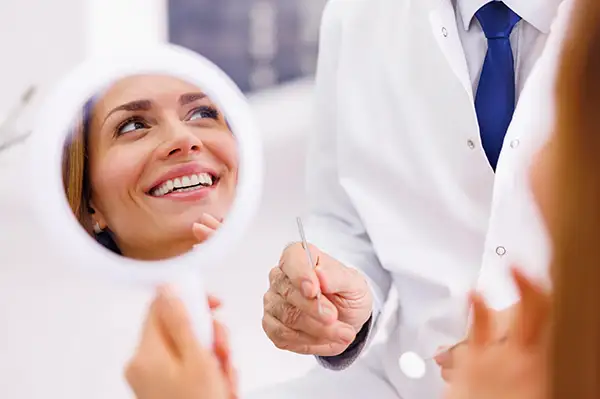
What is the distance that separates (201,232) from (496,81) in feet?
0.96

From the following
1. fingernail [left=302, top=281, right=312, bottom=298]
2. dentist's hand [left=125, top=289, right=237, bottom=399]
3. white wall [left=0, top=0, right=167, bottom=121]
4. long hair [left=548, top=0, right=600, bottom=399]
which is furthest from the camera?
white wall [left=0, top=0, right=167, bottom=121]

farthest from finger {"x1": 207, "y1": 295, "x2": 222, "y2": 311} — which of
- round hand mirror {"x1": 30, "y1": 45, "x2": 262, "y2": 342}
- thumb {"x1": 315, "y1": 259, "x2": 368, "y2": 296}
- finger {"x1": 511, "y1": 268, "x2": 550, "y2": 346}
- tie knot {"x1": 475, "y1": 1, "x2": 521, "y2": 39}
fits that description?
tie knot {"x1": 475, "y1": 1, "x2": 521, "y2": 39}

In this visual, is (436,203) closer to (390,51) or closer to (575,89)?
(390,51)

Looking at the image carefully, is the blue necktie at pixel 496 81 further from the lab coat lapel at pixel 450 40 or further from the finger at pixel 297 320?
the finger at pixel 297 320

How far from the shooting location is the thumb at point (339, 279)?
2.32 feet

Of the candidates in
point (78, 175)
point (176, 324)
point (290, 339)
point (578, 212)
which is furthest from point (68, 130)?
point (578, 212)

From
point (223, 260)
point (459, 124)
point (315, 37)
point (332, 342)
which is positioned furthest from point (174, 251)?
point (315, 37)

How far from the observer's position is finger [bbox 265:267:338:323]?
0.69m

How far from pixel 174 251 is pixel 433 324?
1.07 ft

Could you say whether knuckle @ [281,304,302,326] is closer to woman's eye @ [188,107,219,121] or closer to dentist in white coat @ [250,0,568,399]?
dentist in white coat @ [250,0,568,399]

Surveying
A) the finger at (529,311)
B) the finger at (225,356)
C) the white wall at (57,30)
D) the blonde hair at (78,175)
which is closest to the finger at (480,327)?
the finger at (529,311)

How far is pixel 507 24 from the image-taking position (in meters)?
0.71

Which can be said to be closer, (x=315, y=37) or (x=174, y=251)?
(x=174, y=251)

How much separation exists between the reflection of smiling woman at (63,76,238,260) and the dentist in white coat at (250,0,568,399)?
120 mm
